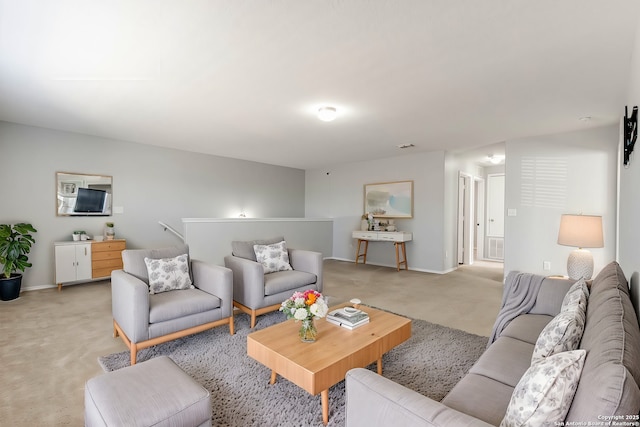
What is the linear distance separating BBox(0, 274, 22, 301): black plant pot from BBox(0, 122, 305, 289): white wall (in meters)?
0.44

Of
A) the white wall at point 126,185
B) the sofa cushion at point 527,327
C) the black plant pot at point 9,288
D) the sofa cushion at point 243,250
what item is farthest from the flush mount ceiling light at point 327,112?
the black plant pot at point 9,288

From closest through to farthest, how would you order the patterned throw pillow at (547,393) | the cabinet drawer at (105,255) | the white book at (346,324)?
the patterned throw pillow at (547,393) → the white book at (346,324) → the cabinet drawer at (105,255)

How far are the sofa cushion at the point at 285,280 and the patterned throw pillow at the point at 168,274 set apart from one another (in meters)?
0.74

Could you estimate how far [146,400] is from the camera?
50.8 inches

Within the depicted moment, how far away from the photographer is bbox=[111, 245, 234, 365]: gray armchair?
228 cm

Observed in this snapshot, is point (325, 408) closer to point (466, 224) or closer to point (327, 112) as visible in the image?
point (327, 112)

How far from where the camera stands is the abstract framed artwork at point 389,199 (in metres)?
6.23

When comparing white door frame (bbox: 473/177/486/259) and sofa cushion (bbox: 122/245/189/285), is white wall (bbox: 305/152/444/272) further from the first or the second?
sofa cushion (bbox: 122/245/189/285)

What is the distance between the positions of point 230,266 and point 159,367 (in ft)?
6.02

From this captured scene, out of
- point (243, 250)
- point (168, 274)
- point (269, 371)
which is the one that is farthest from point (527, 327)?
point (168, 274)

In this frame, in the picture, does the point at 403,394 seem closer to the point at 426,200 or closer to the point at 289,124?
the point at 289,124

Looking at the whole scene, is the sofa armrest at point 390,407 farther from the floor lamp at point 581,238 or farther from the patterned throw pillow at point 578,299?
the floor lamp at point 581,238

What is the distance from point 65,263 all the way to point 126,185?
1.49m

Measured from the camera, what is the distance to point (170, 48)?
88.2 inches
